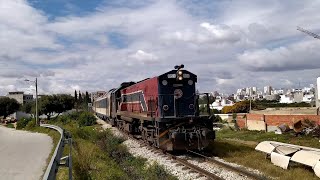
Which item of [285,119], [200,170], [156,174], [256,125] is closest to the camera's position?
[156,174]

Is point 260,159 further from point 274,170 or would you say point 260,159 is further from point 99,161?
point 99,161

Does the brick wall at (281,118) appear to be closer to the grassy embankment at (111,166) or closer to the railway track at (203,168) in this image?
the railway track at (203,168)

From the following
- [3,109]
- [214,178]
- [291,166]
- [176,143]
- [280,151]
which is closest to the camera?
[214,178]

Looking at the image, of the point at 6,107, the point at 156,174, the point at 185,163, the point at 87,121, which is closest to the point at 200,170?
the point at 185,163

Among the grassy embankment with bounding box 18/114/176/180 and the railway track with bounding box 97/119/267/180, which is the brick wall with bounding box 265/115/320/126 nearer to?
the railway track with bounding box 97/119/267/180

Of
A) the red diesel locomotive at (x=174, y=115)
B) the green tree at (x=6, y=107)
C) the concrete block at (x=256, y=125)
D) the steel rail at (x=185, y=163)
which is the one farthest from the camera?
the green tree at (x=6, y=107)

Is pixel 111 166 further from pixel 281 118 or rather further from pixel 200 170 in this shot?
pixel 281 118

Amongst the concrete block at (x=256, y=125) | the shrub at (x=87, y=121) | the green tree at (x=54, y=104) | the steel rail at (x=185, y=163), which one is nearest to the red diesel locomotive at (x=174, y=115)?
the steel rail at (x=185, y=163)

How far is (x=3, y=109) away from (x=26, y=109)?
698 cm

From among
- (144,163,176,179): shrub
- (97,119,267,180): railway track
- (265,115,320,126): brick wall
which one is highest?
(265,115,320,126): brick wall

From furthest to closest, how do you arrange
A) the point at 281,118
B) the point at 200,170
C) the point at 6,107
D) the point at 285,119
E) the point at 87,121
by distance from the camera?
the point at 6,107 < the point at 87,121 < the point at 281,118 < the point at 285,119 < the point at 200,170

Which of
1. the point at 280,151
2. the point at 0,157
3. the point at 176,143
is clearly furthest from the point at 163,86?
the point at 0,157

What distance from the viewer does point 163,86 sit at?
1681 cm

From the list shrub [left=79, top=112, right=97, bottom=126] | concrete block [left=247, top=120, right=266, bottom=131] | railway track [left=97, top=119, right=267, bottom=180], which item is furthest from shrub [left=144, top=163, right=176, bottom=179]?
shrub [left=79, top=112, right=97, bottom=126]
